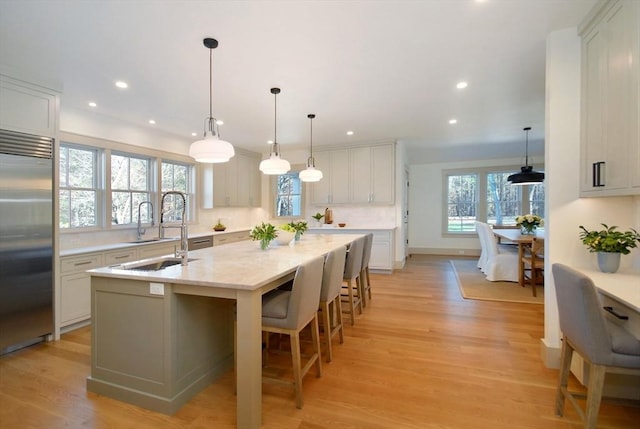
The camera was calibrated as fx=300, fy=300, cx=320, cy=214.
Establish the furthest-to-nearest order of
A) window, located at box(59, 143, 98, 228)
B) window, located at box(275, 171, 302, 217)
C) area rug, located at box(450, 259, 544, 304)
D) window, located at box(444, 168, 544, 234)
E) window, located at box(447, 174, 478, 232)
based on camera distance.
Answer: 1. window, located at box(447, 174, 478, 232)
2. window, located at box(444, 168, 544, 234)
3. window, located at box(275, 171, 302, 217)
4. area rug, located at box(450, 259, 544, 304)
5. window, located at box(59, 143, 98, 228)

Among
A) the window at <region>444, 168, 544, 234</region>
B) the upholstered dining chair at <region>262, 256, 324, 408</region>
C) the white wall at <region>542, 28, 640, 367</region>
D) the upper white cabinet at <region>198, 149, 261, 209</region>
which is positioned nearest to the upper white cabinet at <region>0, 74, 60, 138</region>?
the upper white cabinet at <region>198, 149, 261, 209</region>

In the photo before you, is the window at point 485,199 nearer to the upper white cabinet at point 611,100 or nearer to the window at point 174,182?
the upper white cabinet at point 611,100

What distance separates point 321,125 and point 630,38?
11.4ft

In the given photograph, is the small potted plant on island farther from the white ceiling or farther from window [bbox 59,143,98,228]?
window [bbox 59,143,98,228]

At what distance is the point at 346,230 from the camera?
5.76m

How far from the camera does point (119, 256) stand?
3635 mm

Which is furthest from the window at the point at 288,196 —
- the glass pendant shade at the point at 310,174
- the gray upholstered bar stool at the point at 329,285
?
the gray upholstered bar stool at the point at 329,285

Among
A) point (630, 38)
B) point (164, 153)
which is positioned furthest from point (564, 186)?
point (164, 153)

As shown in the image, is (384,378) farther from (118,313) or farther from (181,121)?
(181,121)

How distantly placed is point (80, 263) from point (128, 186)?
5.07ft

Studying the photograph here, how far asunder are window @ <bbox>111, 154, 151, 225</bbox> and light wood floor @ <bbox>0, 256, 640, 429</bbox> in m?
1.75

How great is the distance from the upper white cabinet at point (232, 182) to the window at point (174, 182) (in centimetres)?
24

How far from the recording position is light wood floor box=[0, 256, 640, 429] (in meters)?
1.79

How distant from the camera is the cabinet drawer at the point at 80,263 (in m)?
3.11
